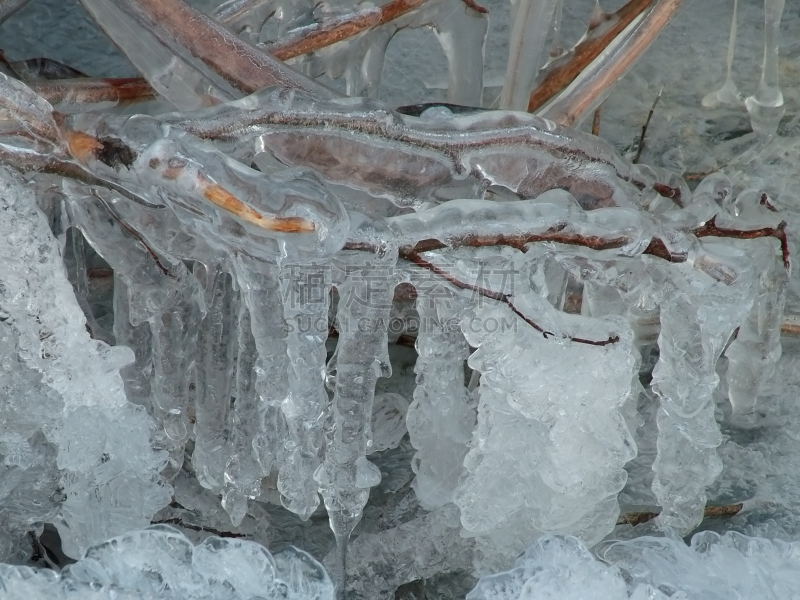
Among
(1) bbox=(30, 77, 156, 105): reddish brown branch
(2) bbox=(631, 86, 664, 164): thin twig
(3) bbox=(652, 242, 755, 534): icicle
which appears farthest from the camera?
(2) bbox=(631, 86, 664, 164): thin twig

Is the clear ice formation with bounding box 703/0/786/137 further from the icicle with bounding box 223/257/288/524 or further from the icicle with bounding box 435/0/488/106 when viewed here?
the icicle with bounding box 223/257/288/524

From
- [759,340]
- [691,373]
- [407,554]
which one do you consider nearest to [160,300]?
[407,554]

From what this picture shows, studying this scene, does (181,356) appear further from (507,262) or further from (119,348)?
(507,262)

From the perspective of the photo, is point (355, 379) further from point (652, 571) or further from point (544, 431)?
point (652, 571)

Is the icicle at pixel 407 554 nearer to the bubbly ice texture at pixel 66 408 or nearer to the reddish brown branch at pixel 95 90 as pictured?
the bubbly ice texture at pixel 66 408

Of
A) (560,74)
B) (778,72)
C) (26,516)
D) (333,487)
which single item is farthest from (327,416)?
(778,72)

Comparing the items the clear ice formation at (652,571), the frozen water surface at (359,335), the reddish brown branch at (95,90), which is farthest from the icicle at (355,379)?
the reddish brown branch at (95,90)

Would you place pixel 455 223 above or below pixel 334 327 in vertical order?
above

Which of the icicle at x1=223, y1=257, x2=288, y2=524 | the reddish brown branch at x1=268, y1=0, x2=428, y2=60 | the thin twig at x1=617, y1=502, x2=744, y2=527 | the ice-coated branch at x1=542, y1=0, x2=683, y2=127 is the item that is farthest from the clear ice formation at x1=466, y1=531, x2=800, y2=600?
the reddish brown branch at x1=268, y1=0, x2=428, y2=60
